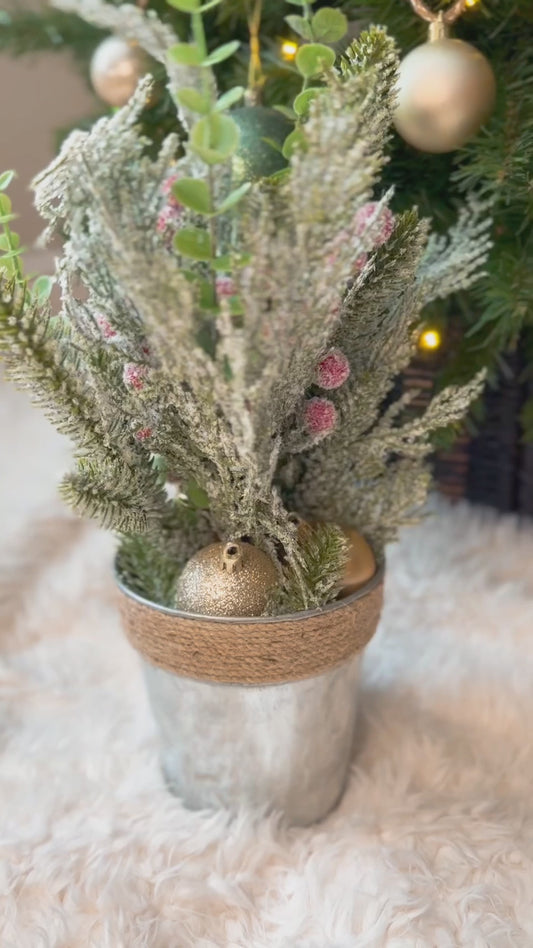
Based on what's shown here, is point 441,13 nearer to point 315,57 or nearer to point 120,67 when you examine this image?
point 315,57

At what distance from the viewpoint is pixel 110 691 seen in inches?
27.7

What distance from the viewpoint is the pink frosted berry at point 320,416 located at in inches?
19.0

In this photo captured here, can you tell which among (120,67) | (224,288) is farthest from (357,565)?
(120,67)

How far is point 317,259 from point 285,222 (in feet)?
0.08

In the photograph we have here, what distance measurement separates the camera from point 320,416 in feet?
1.58

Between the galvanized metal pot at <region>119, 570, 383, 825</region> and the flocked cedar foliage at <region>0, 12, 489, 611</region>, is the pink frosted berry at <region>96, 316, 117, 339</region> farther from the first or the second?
the galvanized metal pot at <region>119, 570, 383, 825</region>

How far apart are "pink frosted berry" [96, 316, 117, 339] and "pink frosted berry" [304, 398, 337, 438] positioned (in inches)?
4.6

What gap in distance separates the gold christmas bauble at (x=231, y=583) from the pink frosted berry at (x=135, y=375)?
4.3 inches

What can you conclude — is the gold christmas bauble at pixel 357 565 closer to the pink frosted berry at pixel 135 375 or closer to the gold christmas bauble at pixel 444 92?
the pink frosted berry at pixel 135 375

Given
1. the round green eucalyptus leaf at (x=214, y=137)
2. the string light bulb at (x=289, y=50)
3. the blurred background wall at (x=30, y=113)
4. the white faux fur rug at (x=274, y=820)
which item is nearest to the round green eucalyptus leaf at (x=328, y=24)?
the round green eucalyptus leaf at (x=214, y=137)

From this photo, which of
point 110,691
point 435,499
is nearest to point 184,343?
point 110,691

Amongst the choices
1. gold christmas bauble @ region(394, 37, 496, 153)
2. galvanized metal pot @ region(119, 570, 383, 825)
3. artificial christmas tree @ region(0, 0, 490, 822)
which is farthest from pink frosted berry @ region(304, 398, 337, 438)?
gold christmas bauble @ region(394, 37, 496, 153)

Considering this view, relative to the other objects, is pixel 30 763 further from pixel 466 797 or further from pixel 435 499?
pixel 435 499

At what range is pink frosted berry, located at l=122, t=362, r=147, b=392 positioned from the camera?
45 centimetres
